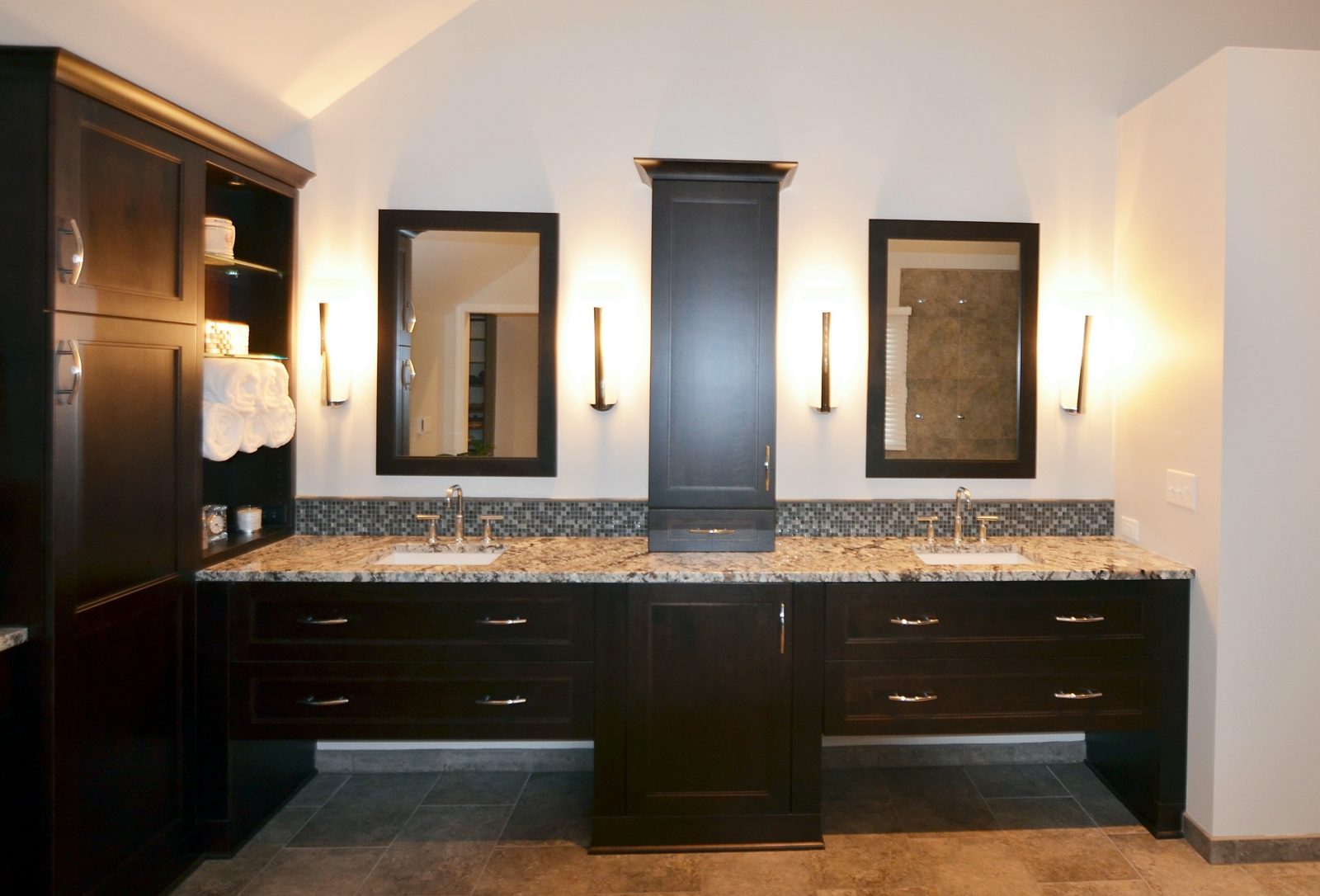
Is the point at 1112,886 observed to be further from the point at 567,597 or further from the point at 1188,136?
the point at 1188,136

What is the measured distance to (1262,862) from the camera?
2533 mm

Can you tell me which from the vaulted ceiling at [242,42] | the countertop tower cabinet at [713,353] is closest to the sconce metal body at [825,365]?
the countertop tower cabinet at [713,353]

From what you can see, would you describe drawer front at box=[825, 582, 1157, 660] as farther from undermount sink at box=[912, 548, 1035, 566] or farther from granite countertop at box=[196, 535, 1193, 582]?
undermount sink at box=[912, 548, 1035, 566]

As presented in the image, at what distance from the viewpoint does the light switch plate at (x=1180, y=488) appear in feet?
8.68

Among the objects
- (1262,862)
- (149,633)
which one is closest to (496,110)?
(149,633)

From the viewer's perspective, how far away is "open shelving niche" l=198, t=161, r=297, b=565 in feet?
9.72

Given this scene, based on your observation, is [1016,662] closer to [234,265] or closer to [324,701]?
[324,701]

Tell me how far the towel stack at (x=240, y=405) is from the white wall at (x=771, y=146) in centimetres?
28

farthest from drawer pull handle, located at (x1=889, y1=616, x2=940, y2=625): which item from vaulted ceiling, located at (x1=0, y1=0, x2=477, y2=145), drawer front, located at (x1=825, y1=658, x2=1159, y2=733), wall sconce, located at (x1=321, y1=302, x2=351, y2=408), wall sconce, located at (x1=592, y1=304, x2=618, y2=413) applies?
vaulted ceiling, located at (x1=0, y1=0, x2=477, y2=145)

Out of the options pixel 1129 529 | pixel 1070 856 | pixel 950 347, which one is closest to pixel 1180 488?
pixel 1129 529

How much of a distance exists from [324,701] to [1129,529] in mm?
2815

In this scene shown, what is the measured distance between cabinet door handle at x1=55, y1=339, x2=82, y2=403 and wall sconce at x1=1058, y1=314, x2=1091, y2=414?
3115mm

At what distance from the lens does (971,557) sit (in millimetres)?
2975

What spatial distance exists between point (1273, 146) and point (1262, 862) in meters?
2.12
